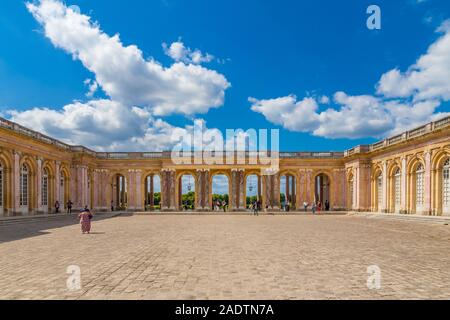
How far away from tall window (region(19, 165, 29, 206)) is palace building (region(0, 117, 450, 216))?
0.08 meters

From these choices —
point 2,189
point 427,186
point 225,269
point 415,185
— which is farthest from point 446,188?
point 2,189

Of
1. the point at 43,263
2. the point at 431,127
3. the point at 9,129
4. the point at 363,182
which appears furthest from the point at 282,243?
the point at 363,182

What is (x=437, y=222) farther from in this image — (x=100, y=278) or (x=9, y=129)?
(x=9, y=129)

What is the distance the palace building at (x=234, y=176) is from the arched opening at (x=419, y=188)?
81 millimetres

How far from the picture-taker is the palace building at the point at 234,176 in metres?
24.0

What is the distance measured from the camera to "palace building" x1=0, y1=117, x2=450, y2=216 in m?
24.0

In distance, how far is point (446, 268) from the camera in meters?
7.50

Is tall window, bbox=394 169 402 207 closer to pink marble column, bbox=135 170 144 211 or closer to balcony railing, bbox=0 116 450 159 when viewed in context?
balcony railing, bbox=0 116 450 159

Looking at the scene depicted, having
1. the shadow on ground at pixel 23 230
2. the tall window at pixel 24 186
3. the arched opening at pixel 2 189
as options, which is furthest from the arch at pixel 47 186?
the shadow on ground at pixel 23 230

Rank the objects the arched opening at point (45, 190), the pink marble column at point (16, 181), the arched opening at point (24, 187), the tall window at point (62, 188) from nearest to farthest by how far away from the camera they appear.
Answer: the pink marble column at point (16, 181)
the arched opening at point (24, 187)
the arched opening at point (45, 190)
the tall window at point (62, 188)

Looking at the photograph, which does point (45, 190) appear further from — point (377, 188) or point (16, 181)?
point (377, 188)

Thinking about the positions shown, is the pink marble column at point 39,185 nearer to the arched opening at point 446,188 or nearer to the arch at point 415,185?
the arch at point 415,185
